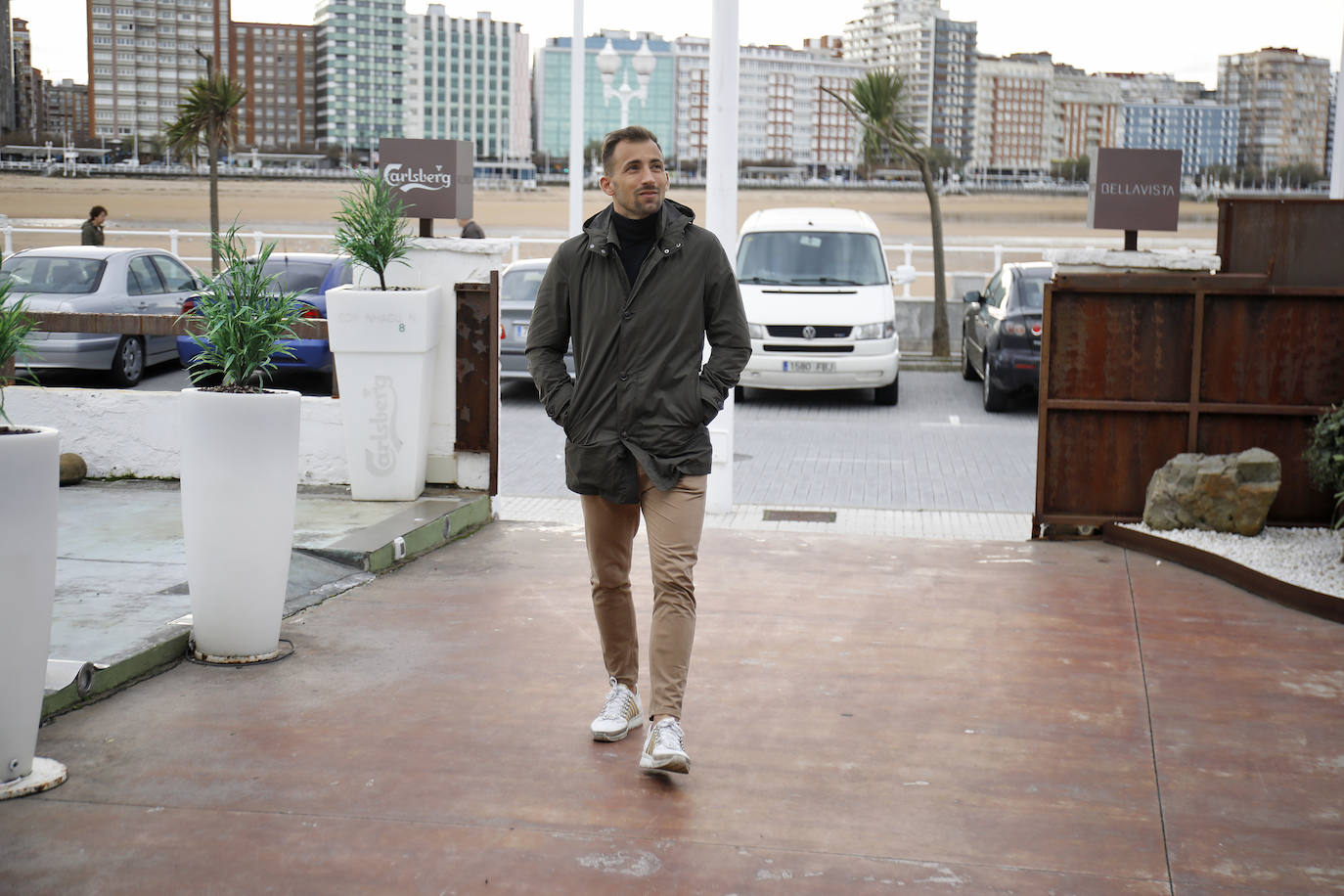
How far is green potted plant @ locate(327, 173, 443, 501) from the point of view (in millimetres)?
8055

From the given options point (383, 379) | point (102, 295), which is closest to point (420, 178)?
point (383, 379)

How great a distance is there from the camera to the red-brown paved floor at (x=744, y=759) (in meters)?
3.71

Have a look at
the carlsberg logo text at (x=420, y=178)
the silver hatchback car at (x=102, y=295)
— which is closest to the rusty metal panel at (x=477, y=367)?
the carlsberg logo text at (x=420, y=178)

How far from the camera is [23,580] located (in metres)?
3.86

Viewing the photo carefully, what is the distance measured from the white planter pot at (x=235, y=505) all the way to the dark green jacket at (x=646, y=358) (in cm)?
131

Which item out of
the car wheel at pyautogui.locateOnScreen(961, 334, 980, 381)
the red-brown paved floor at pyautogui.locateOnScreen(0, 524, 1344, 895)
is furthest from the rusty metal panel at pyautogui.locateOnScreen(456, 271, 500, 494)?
the car wheel at pyautogui.locateOnScreen(961, 334, 980, 381)

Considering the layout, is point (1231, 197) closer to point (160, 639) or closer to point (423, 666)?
point (423, 666)

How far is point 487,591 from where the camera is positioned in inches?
270

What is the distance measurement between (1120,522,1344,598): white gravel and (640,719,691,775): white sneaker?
3.90 metres

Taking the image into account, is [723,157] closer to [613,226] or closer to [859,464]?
[859,464]

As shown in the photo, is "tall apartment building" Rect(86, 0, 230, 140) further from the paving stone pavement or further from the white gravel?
the white gravel

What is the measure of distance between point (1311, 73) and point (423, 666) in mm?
194257

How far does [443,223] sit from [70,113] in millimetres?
27879

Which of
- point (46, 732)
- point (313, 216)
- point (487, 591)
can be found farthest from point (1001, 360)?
point (313, 216)
